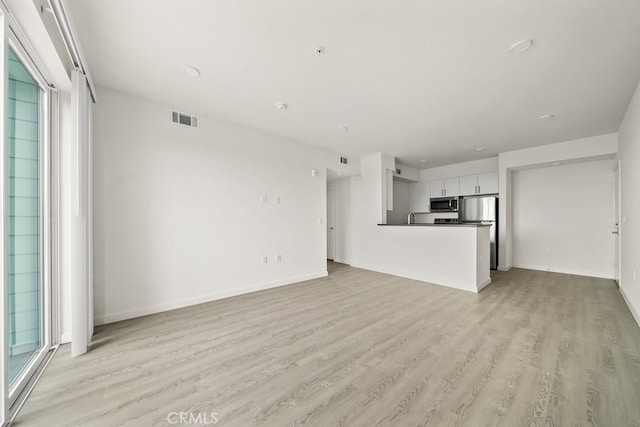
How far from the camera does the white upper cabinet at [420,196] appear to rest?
698 cm

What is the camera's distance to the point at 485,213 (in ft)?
18.5

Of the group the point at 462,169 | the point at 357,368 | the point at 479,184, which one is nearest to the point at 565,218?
the point at 479,184

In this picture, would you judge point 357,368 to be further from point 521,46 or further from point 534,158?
point 534,158

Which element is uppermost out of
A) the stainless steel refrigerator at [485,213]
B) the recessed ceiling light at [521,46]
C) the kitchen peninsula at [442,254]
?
the recessed ceiling light at [521,46]

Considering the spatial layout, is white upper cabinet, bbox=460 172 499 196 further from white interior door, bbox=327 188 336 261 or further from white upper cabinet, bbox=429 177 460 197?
white interior door, bbox=327 188 336 261

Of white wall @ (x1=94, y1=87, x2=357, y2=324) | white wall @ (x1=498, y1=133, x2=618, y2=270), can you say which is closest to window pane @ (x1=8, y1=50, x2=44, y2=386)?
white wall @ (x1=94, y1=87, x2=357, y2=324)

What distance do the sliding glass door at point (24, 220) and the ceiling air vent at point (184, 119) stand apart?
1.23 meters

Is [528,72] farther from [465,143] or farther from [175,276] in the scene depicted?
[175,276]

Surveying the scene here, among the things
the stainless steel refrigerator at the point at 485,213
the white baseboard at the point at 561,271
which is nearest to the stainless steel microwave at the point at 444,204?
the stainless steel refrigerator at the point at 485,213

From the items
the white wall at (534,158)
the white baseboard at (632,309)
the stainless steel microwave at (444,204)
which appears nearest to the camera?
the white baseboard at (632,309)

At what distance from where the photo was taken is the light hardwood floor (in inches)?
57.0

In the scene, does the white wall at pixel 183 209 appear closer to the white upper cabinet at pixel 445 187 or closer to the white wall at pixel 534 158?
the white upper cabinet at pixel 445 187

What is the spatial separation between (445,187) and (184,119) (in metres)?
6.27

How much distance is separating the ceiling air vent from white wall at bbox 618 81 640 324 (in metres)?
5.38
